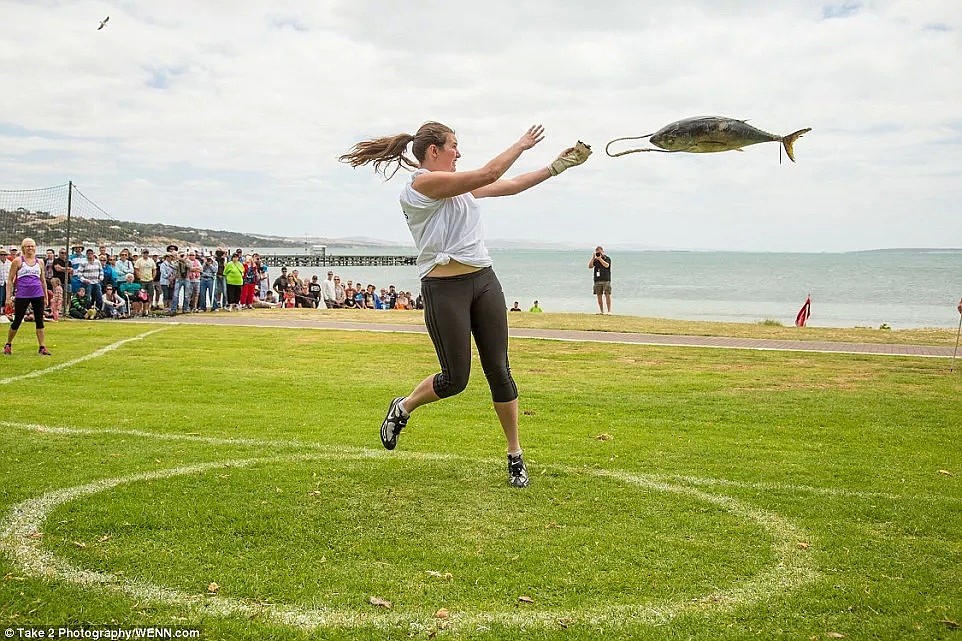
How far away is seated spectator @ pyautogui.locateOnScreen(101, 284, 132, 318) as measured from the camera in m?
24.9

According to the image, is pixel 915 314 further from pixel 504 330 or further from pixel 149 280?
pixel 504 330

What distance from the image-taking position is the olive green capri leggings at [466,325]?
6.61 meters

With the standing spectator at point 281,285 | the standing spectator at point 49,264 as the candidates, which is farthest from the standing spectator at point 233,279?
the standing spectator at point 49,264

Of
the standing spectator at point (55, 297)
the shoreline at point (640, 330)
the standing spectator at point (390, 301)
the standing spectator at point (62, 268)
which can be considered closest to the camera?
the shoreline at point (640, 330)

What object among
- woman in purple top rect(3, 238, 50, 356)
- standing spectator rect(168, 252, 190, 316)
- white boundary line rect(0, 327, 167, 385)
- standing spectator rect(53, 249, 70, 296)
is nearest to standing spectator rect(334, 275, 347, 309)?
standing spectator rect(168, 252, 190, 316)

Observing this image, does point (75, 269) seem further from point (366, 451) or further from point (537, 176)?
point (537, 176)

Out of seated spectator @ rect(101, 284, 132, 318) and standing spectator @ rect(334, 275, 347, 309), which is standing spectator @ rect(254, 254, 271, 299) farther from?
seated spectator @ rect(101, 284, 132, 318)

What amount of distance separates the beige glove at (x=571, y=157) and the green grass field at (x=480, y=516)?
92.3 inches

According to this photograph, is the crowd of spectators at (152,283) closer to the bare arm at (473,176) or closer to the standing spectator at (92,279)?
the standing spectator at (92,279)

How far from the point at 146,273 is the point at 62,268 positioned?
7.85ft

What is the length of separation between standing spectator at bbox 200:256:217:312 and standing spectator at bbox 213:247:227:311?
Answer: 0.14m

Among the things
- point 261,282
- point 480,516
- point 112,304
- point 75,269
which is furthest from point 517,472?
point 261,282

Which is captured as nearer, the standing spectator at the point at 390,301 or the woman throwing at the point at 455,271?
the woman throwing at the point at 455,271

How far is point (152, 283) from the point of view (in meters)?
26.6
